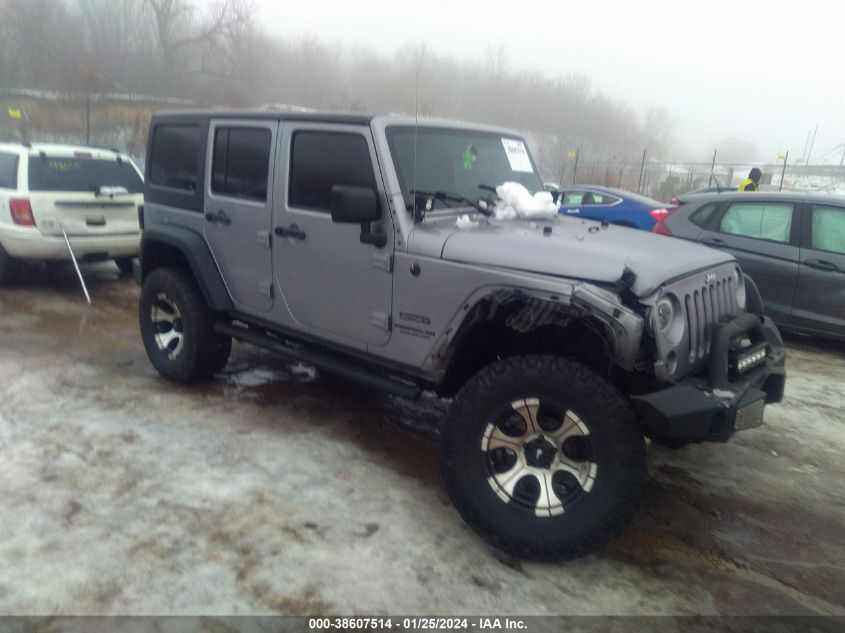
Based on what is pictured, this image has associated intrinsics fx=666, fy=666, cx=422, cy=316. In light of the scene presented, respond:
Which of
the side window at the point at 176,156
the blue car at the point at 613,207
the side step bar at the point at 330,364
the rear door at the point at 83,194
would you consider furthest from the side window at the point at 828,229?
the rear door at the point at 83,194

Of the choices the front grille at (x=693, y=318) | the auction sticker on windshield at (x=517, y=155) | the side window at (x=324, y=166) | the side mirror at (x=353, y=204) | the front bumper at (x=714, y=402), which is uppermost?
the auction sticker on windshield at (x=517, y=155)

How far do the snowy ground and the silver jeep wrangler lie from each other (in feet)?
1.10

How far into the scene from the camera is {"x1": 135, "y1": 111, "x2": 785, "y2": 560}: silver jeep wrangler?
2.80m

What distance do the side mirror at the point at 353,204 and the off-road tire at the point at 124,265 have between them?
6176 millimetres

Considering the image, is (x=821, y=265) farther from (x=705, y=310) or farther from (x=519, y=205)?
(x=519, y=205)

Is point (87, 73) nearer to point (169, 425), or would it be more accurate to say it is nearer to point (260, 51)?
point (260, 51)

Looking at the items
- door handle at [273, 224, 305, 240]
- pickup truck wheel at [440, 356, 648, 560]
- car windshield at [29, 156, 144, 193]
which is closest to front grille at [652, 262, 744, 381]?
pickup truck wheel at [440, 356, 648, 560]

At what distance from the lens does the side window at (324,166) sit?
12.0ft

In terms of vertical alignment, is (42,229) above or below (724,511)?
above

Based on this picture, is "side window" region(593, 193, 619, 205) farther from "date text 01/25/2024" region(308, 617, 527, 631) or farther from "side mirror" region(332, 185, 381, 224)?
"date text 01/25/2024" region(308, 617, 527, 631)

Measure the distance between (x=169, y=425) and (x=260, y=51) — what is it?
2.42m

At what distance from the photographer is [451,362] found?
336cm

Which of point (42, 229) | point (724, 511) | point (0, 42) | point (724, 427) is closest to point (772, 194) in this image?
point (724, 511)

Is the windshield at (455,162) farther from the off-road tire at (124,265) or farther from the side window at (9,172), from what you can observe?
the off-road tire at (124,265)
